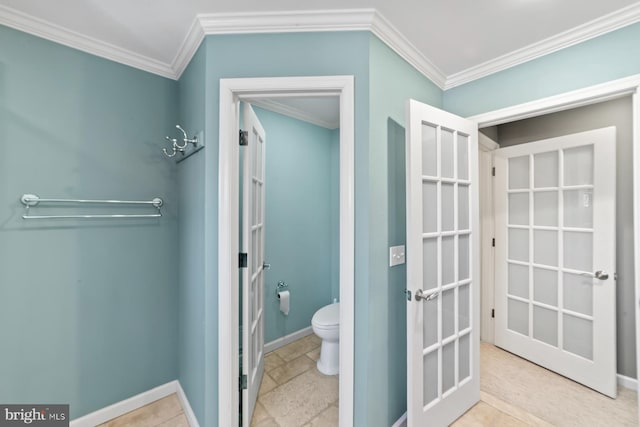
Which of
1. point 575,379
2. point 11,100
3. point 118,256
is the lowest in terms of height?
point 575,379

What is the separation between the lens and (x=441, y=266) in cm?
155

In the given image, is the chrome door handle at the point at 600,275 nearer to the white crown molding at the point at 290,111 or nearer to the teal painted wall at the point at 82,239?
the white crown molding at the point at 290,111

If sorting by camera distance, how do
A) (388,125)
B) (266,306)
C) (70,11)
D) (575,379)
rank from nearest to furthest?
(70,11) < (388,125) < (575,379) < (266,306)

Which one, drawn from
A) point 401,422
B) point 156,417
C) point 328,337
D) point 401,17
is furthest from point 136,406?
point 401,17

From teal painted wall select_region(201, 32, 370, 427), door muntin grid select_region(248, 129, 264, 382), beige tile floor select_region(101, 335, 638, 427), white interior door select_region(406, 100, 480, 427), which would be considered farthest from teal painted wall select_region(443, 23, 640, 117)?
beige tile floor select_region(101, 335, 638, 427)

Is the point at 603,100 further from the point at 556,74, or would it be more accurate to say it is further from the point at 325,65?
the point at 325,65

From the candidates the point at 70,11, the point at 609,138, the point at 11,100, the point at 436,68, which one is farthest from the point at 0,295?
the point at 609,138

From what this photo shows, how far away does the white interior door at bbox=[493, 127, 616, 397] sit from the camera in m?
1.89

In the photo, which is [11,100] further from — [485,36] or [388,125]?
[485,36]

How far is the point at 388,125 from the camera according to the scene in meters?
1.49

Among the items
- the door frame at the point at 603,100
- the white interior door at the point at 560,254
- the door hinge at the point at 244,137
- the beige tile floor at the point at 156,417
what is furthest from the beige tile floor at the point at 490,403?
the door hinge at the point at 244,137

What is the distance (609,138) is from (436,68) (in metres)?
1.42

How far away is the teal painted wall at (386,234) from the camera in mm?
1384

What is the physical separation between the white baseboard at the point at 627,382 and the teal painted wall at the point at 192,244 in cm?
306
